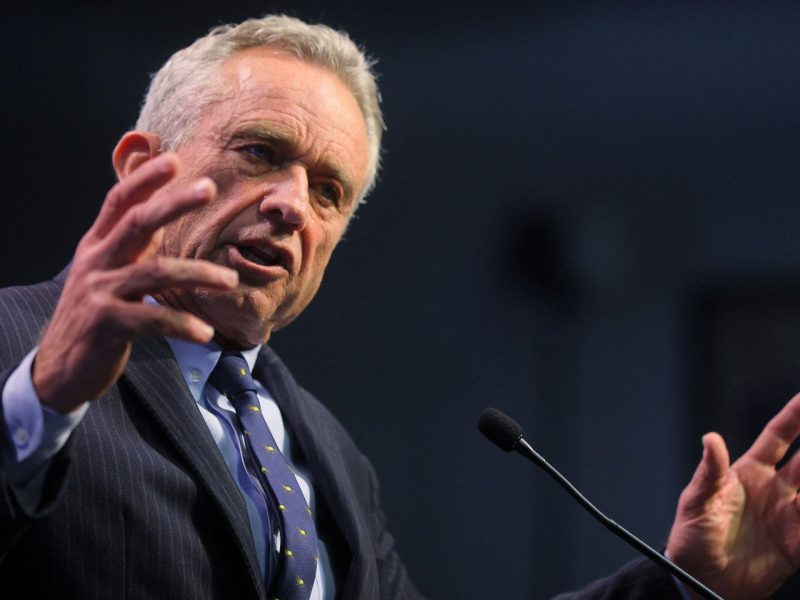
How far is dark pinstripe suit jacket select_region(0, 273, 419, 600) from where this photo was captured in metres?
1.13

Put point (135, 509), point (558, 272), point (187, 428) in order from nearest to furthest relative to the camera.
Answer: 1. point (135, 509)
2. point (187, 428)
3. point (558, 272)

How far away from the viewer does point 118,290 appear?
92 centimetres

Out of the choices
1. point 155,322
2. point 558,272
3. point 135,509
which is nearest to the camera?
point 155,322

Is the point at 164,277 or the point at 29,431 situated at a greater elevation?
the point at 164,277

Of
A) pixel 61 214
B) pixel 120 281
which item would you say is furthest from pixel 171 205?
pixel 61 214

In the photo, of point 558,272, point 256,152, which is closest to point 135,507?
point 256,152

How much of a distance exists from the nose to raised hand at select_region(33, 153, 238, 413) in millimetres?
499

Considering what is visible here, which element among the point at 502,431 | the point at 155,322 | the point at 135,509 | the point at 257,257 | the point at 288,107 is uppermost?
the point at 288,107

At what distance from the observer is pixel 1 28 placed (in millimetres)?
2154

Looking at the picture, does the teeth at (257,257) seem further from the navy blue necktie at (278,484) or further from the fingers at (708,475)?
the fingers at (708,475)

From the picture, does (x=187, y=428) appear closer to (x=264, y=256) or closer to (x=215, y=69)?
(x=264, y=256)

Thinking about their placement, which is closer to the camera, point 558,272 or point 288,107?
point 288,107

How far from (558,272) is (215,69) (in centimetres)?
137

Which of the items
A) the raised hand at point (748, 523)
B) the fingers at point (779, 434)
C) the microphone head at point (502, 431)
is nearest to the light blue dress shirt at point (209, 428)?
the microphone head at point (502, 431)
